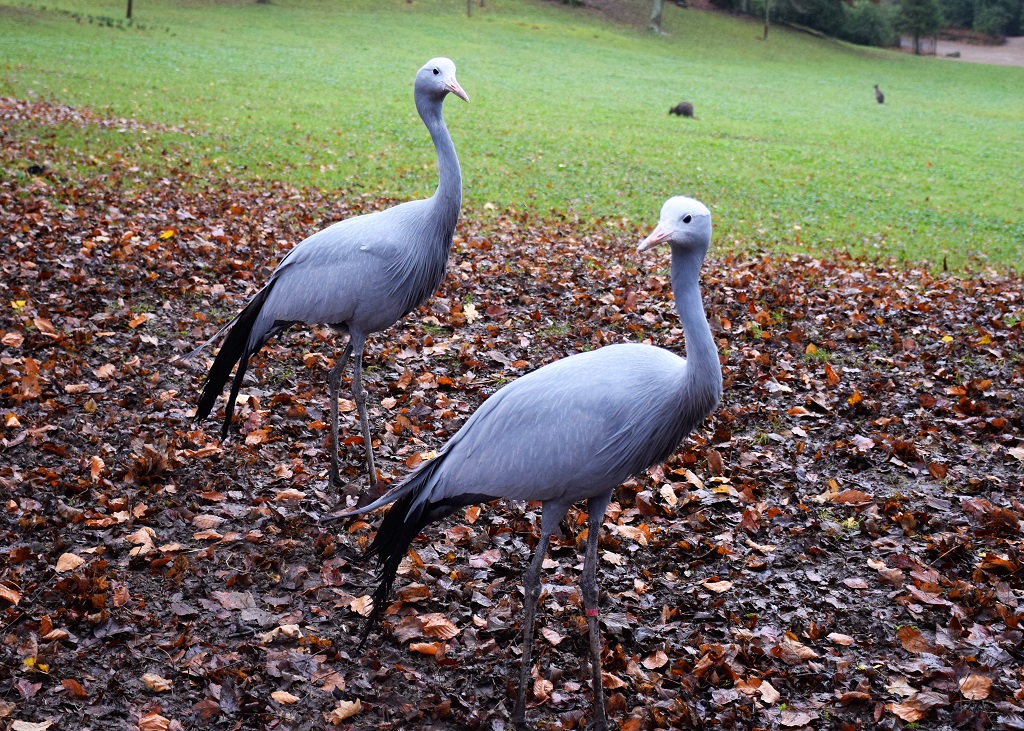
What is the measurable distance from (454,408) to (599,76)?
95.0ft

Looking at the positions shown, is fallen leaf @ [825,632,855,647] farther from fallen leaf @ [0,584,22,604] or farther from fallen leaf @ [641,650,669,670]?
fallen leaf @ [0,584,22,604]

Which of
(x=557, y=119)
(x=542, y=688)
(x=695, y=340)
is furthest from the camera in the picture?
(x=557, y=119)

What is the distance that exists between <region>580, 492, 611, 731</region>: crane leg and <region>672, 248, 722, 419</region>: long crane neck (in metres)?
0.63

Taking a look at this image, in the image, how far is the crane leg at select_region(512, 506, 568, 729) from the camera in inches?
141

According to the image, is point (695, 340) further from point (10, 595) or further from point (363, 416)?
point (10, 595)

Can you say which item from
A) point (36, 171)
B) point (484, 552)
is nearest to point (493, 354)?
point (484, 552)

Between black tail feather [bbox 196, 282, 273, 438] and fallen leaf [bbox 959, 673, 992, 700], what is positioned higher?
black tail feather [bbox 196, 282, 273, 438]

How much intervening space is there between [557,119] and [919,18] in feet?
139

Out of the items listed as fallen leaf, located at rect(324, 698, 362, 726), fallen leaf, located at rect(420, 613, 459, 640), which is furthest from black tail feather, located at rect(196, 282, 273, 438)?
fallen leaf, located at rect(324, 698, 362, 726)

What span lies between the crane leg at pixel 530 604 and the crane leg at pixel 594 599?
5.9 inches

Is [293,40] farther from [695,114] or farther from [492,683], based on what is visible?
[492,683]

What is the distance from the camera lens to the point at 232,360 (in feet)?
17.1

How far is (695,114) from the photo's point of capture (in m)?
25.3

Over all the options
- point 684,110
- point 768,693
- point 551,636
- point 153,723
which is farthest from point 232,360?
point 684,110
